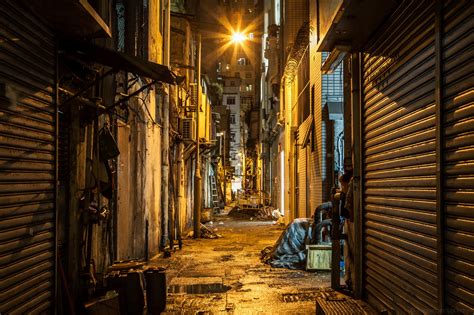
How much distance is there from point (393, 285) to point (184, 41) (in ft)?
56.3

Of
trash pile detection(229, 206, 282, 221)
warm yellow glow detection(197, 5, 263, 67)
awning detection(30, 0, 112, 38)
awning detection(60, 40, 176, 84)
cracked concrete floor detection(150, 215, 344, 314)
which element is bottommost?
trash pile detection(229, 206, 282, 221)

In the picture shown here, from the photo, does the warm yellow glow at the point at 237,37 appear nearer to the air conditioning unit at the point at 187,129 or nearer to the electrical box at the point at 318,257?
the air conditioning unit at the point at 187,129

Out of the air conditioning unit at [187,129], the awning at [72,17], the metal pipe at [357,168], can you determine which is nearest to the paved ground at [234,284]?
the metal pipe at [357,168]

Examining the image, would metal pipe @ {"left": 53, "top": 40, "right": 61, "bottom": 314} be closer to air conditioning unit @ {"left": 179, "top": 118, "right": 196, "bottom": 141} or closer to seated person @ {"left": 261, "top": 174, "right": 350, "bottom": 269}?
seated person @ {"left": 261, "top": 174, "right": 350, "bottom": 269}

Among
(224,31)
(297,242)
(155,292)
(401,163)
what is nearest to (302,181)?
(297,242)

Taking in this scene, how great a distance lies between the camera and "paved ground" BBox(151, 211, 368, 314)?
26.2 feet


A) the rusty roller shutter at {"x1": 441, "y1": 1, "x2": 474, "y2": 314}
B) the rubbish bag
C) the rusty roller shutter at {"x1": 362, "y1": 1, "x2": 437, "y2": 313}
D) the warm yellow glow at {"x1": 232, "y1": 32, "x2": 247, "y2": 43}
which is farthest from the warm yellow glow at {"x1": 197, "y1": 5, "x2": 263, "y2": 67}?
the rusty roller shutter at {"x1": 441, "y1": 1, "x2": 474, "y2": 314}

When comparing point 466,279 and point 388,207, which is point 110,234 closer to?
point 388,207

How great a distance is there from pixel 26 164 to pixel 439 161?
Answer: 15.4 ft

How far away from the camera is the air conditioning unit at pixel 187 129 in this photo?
19141 mm

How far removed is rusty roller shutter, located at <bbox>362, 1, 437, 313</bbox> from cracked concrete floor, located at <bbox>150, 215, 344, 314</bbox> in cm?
185

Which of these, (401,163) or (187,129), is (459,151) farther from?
(187,129)

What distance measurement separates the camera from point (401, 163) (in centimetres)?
537

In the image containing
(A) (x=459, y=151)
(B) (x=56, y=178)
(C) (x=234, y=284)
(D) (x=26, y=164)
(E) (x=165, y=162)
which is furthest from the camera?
Answer: (E) (x=165, y=162)
